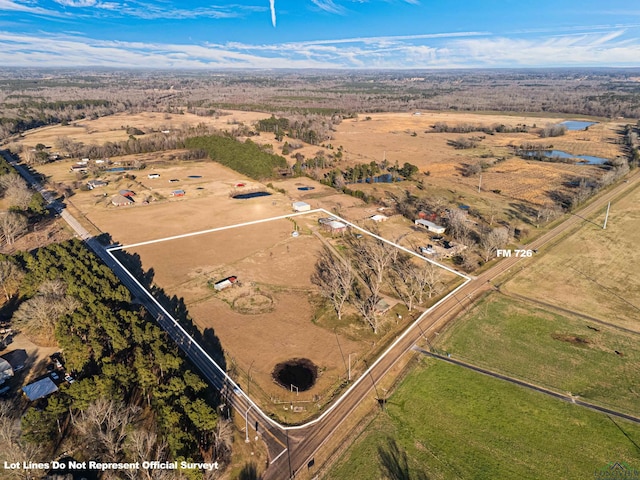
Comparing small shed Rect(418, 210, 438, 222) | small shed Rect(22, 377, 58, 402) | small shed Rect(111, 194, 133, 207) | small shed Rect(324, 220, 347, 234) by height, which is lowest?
small shed Rect(111, 194, 133, 207)

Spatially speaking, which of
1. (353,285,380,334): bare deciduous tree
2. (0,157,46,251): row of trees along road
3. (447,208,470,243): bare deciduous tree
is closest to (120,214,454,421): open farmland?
(353,285,380,334): bare deciduous tree

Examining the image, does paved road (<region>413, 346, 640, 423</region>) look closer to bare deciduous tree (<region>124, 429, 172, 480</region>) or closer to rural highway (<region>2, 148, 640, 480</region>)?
rural highway (<region>2, 148, 640, 480</region>)

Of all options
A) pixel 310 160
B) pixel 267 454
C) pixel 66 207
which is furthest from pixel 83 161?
pixel 267 454

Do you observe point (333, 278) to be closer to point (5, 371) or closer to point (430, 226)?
point (430, 226)

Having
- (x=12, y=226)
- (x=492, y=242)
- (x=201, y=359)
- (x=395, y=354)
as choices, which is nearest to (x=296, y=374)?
(x=201, y=359)

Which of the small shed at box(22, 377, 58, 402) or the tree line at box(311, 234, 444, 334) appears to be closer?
the small shed at box(22, 377, 58, 402)

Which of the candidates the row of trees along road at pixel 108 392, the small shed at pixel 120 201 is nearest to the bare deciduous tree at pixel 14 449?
the row of trees along road at pixel 108 392

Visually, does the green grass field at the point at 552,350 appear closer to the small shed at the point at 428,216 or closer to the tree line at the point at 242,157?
the small shed at the point at 428,216
